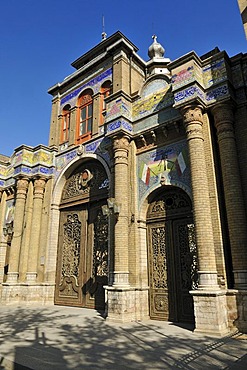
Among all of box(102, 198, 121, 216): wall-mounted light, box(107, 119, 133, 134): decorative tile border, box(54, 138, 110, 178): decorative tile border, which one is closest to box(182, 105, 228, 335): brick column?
box(107, 119, 133, 134): decorative tile border

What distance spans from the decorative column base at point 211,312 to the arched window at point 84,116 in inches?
336

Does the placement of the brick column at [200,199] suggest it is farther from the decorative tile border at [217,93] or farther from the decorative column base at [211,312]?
the decorative tile border at [217,93]

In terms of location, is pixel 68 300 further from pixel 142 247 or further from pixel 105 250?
pixel 142 247

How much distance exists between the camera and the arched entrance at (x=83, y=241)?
1099 cm

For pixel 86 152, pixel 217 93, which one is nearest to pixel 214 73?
pixel 217 93

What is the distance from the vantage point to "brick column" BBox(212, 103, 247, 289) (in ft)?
22.8

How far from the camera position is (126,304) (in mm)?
8375

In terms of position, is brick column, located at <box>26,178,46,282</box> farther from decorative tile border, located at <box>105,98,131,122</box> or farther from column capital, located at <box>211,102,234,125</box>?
column capital, located at <box>211,102,234,125</box>

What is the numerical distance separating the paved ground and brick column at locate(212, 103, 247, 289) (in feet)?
5.09

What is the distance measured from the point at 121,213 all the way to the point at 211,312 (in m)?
4.01

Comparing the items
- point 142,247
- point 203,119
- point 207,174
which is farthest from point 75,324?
point 203,119

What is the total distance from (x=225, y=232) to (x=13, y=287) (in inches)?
369

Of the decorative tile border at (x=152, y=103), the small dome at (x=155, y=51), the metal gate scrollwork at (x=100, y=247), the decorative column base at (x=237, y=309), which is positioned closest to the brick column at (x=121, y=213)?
the decorative tile border at (x=152, y=103)

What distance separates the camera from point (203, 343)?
18.9 feet
